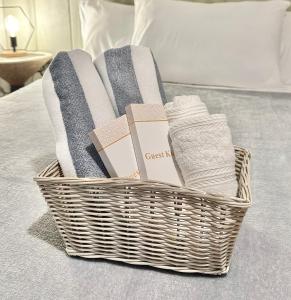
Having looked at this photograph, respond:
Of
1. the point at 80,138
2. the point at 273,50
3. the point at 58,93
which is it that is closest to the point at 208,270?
the point at 80,138

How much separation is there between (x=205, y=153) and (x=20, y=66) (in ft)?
7.07

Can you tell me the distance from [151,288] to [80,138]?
31 centimetres

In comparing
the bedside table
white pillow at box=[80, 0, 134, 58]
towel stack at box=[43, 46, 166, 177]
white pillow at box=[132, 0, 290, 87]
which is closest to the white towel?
towel stack at box=[43, 46, 166, 177]

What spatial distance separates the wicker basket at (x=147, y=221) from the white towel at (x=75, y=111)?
0.09m

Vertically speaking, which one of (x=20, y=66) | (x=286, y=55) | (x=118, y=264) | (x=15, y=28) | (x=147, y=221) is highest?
(x=147, y=221)

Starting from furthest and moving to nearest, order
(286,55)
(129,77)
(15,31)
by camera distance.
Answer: (15,31)
(286,55)
(129,77)

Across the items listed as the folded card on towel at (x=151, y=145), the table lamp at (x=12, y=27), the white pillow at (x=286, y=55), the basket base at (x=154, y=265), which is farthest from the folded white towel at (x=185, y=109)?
the table lamp at (x=12, y=27)

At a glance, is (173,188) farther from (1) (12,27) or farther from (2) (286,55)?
(1) (12,27)

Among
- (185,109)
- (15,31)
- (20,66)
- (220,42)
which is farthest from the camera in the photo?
(15,31)

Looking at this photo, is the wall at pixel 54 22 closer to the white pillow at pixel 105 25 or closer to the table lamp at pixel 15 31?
the table lamp at pixel 15 31

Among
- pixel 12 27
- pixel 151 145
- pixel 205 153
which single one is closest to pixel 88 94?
pixel 151 145

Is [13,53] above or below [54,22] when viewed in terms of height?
below

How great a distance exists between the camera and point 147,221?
71 centimetres

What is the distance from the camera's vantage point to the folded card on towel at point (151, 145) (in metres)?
0.82
